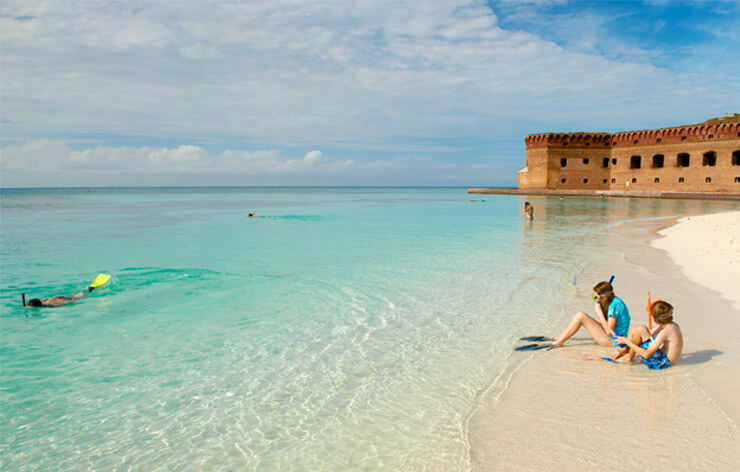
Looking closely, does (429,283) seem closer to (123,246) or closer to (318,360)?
(318,360)

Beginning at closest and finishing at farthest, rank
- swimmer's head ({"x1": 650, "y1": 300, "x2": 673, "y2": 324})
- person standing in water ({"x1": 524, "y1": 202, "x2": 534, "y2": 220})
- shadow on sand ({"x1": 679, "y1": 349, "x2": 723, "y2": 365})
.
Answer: swimmer's head ({"x1": 650, "y1": 300, "x2": 673, "y2": 324}) → shadow on sand ({"x1": 679, "y1": 349, "x2": 723, "y2": 365}) → person standing in water ({"x1": 524, "y1": 202, "x2": 534, "y2": 220})

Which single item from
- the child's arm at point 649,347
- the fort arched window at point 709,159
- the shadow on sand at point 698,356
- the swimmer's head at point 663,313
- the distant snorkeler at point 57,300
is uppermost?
the fort arched window at point 709,159

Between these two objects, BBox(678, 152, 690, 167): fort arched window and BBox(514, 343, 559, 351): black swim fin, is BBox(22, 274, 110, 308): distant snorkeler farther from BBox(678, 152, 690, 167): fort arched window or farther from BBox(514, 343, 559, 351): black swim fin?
BBox(678, 152, 690, 167): fort arched window

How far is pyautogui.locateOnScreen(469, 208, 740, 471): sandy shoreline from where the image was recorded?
9.30ft

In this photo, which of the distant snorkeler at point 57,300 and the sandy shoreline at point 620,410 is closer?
the sandy shoreline at point 620,410

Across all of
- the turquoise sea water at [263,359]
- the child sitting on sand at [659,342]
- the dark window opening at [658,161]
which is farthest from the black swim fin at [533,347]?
the dark window opening at [658,161]

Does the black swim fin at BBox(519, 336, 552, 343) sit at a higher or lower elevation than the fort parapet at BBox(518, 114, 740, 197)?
lower

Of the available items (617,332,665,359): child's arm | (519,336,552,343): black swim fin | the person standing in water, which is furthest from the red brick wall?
(617,332,665,359): child's arm

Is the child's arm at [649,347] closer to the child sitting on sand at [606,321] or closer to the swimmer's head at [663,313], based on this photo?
the swimmer's head at [663,313]

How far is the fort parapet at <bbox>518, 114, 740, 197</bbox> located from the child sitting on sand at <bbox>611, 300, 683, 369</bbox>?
141 ft

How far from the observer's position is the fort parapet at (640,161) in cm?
3878

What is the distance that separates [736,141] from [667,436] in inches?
1820

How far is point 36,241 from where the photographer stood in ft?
49.1

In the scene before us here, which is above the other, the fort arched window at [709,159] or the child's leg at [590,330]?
the fort arched window at [709,159]
